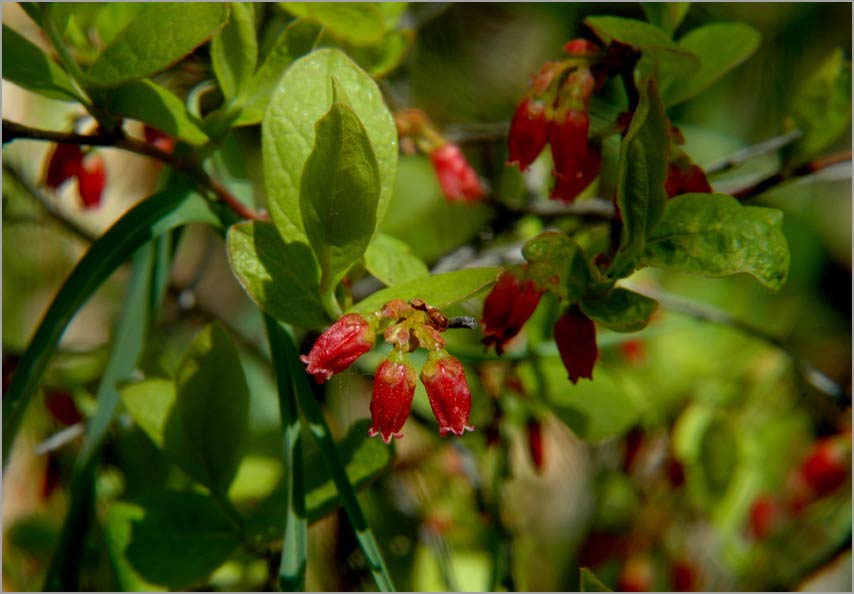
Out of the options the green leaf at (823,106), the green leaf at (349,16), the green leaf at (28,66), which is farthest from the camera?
the green leaf at (823,106)

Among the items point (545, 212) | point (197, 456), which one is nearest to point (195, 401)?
point (197, 456)

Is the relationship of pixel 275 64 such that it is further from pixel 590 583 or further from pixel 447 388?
pixel 590 583

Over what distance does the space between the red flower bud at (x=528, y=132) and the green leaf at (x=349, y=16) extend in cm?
13

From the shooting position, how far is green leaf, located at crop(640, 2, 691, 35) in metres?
0.63

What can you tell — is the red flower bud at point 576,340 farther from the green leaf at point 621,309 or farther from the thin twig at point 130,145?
the thin twig at point 130,145

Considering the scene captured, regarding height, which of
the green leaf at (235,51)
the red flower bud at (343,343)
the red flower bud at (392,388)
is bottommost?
the red flower bud at (392,388)

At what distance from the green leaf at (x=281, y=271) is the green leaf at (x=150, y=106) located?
3.4 inches

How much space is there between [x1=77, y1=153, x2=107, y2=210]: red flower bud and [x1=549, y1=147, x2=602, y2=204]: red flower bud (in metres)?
0.51

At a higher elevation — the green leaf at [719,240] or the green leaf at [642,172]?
the green leaf at [642,172]

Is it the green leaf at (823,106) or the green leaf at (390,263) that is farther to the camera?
the green leaf at (823,106)

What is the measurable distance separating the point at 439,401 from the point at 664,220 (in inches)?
6.5

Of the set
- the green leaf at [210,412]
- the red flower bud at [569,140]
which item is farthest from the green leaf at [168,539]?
the red flower bud at [569,140]

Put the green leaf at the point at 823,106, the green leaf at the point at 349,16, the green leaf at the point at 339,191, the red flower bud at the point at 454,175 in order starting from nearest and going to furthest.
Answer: the green leaf at the point at 339,191
the green leaf at the point at 349,16
the green leaf at the point at 823,106
the red flower bud at the point at 454,175

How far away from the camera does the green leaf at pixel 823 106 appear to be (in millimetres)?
775
